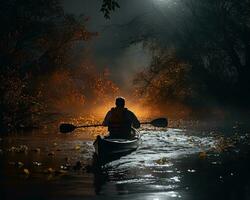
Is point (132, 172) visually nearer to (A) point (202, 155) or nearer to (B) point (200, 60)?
(A) point (202, 155)

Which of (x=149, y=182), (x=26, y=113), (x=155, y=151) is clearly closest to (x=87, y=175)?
Result: (x=149, y=182)

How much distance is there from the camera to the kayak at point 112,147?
1967 centimetres

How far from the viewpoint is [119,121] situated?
75.0 feet

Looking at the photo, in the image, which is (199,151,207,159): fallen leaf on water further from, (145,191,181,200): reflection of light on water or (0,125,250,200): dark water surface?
(145,191,181,200): reflection of light on water

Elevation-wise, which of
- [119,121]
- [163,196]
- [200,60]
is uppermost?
[200,60]

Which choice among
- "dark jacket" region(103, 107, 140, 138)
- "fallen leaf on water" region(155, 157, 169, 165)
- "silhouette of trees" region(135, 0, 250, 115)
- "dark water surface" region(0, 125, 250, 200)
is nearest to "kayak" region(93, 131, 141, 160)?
"dark water surface" region(0, 125, 250, 200)

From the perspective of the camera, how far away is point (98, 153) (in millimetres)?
19734

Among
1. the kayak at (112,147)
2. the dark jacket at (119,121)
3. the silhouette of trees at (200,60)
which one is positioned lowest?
the kayak at (112,147)

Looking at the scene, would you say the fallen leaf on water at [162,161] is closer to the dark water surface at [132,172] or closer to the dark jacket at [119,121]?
the dark water surface at [132,172]

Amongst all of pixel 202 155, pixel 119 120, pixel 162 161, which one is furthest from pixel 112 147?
pixel 202 155

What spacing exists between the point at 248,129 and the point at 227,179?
21.1m

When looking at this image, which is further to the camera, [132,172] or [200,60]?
[200,60]

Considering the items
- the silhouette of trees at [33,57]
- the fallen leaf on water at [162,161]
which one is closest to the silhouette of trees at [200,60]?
the silhouette of trees at [33,57]

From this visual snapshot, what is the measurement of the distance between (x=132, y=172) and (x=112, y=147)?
3.15m
